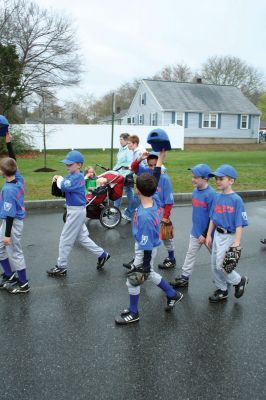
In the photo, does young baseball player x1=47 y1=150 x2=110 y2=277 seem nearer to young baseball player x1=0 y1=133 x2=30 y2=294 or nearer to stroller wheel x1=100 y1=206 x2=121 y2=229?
young baseball player x1=0 y1=133 x2=30 y2=294

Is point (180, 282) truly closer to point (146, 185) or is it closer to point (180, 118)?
point (146, 185)

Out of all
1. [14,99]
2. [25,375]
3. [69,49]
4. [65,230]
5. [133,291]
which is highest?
[69,49]

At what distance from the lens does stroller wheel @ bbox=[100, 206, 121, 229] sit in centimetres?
796

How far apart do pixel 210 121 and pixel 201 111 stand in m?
1.65

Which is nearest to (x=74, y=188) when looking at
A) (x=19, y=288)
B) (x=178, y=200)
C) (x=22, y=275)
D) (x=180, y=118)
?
(x=22, y=275)

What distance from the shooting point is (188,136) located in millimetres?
38031

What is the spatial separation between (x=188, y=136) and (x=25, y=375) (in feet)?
119

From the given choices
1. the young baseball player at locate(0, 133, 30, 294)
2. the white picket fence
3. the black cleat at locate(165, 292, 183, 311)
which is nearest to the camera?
the black cleat at locate(165, 292, 183, 311)

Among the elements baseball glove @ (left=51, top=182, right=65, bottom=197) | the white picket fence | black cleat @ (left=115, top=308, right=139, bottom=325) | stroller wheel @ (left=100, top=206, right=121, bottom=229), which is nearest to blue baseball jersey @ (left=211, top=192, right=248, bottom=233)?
black cleat @ (left=115, top=308, right=139, bottom=325)

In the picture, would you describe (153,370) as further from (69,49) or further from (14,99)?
(69,49)

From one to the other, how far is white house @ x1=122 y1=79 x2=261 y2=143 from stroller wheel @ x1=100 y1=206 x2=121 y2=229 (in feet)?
98.6

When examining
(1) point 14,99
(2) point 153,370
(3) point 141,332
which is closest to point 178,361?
(2) point 153,370

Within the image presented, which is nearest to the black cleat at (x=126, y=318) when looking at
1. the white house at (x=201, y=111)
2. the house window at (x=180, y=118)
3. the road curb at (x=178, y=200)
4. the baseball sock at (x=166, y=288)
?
the baseball sock at (x=166, y=288)

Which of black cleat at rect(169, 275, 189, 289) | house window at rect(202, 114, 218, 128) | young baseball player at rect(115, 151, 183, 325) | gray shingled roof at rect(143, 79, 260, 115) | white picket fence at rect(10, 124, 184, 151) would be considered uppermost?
gray shingled roof at rect(143, 79, 260, 115)
